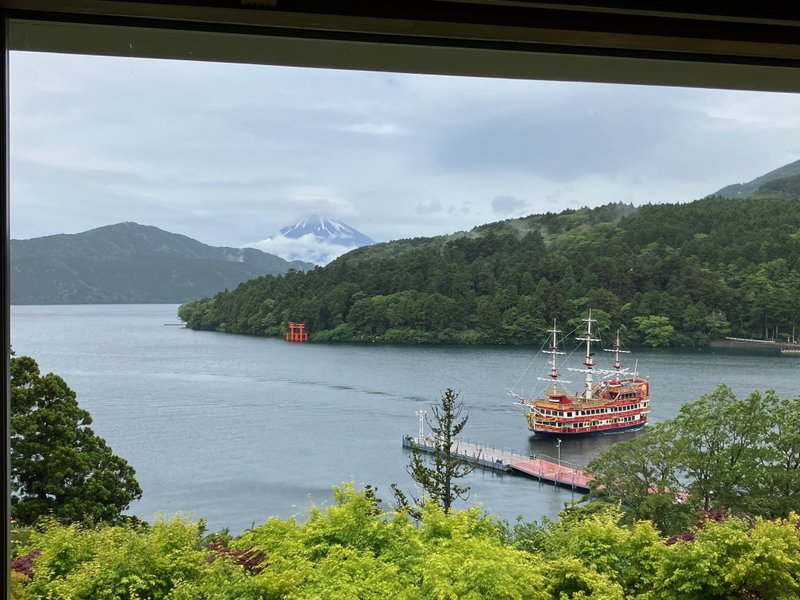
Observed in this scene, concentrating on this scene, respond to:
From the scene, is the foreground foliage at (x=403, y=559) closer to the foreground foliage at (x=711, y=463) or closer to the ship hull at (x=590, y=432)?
the foreground foliage at (x=711, y=463)

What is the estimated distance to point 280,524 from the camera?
74.8 inches

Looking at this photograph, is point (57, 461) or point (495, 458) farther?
point (495, 458)

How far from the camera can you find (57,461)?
1.76 meters

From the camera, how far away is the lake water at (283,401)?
72.9 inches

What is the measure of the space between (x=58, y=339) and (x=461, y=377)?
1.22 metres

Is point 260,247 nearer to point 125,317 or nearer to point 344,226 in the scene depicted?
point 344,226

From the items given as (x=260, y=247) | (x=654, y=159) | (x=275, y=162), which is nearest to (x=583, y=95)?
(x=654, y=159)

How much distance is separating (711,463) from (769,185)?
102 centimetres

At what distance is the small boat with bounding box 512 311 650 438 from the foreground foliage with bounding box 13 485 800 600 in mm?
335

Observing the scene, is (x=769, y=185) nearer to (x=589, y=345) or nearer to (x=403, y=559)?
(x=589, y=345)

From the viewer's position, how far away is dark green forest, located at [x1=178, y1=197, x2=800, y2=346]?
2094 mm

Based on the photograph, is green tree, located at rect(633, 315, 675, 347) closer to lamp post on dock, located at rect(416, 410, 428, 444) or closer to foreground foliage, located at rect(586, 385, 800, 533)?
foreground foliage, located at rect(586, 385, 800, 533)

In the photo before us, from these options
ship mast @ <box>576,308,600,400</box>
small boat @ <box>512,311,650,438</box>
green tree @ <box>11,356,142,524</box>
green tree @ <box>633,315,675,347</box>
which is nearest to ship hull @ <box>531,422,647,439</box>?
small boat @ <box>512,311,650,438</box>

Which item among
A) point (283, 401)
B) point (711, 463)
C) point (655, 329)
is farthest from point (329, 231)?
point (711, 463)
